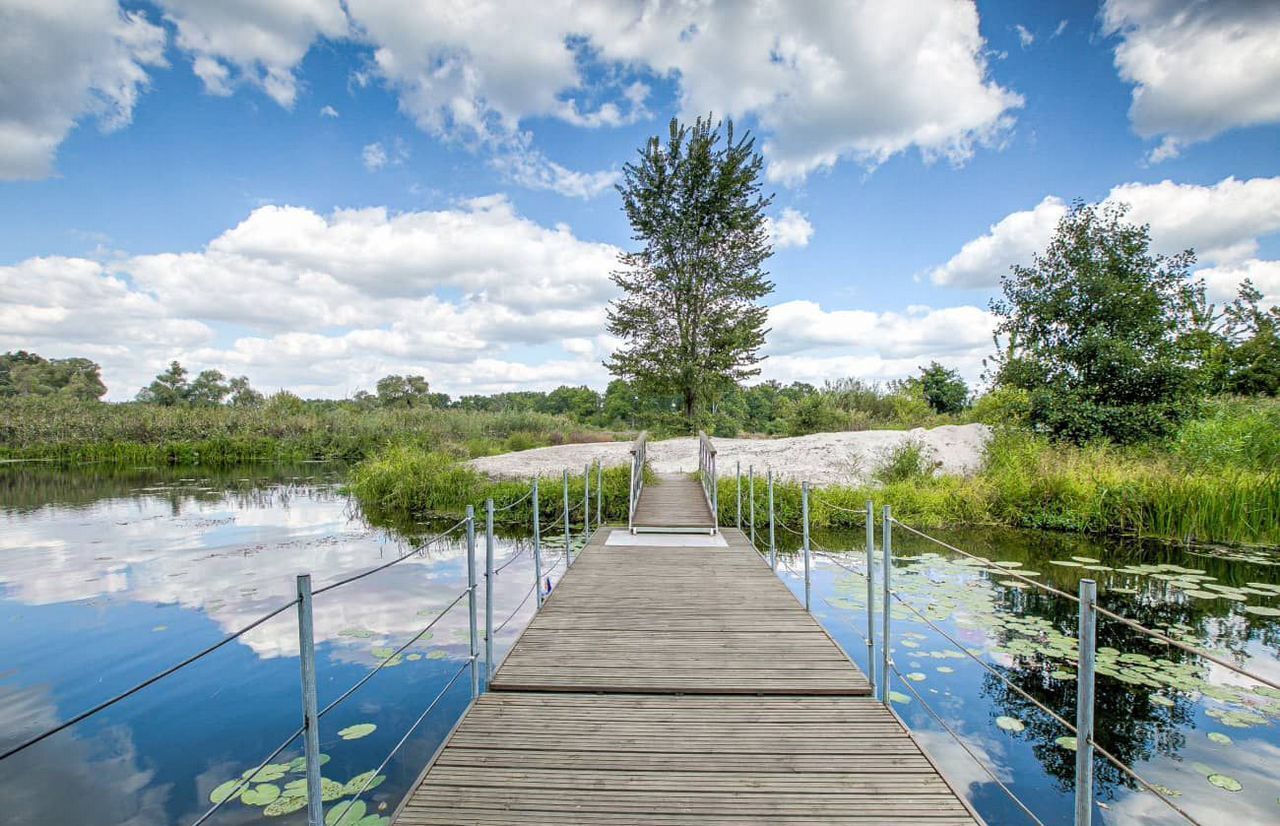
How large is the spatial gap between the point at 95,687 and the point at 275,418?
28.8 meters

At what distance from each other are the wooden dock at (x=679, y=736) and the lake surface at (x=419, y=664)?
3.51 ft

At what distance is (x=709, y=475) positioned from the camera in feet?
39.0

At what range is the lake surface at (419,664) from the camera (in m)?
3.84

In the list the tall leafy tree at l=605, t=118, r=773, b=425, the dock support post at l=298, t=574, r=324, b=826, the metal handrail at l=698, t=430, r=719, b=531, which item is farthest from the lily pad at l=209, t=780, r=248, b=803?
the tall leafy tree at l=605, t=118, r=773, b=425

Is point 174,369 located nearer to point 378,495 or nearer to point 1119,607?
point 378,495

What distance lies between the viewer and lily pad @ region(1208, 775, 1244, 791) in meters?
3.60

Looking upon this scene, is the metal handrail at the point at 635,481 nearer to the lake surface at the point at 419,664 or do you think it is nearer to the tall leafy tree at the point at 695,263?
the lake surface at the point at 419,664

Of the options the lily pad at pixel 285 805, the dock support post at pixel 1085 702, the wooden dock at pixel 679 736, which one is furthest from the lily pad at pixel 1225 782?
the lily pad at pixel 285 805

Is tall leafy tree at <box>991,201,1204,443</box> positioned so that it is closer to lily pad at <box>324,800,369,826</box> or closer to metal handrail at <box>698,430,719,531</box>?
metal handrail at <box>698,430,719,531</box>

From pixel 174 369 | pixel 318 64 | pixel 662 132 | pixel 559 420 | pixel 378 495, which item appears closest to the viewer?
pixel 318 64

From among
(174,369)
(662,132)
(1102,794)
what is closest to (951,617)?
(1102,794)

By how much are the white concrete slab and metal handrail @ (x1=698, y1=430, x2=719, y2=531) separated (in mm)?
368

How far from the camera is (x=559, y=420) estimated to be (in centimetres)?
3002

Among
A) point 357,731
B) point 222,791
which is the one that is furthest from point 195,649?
point 222,791
